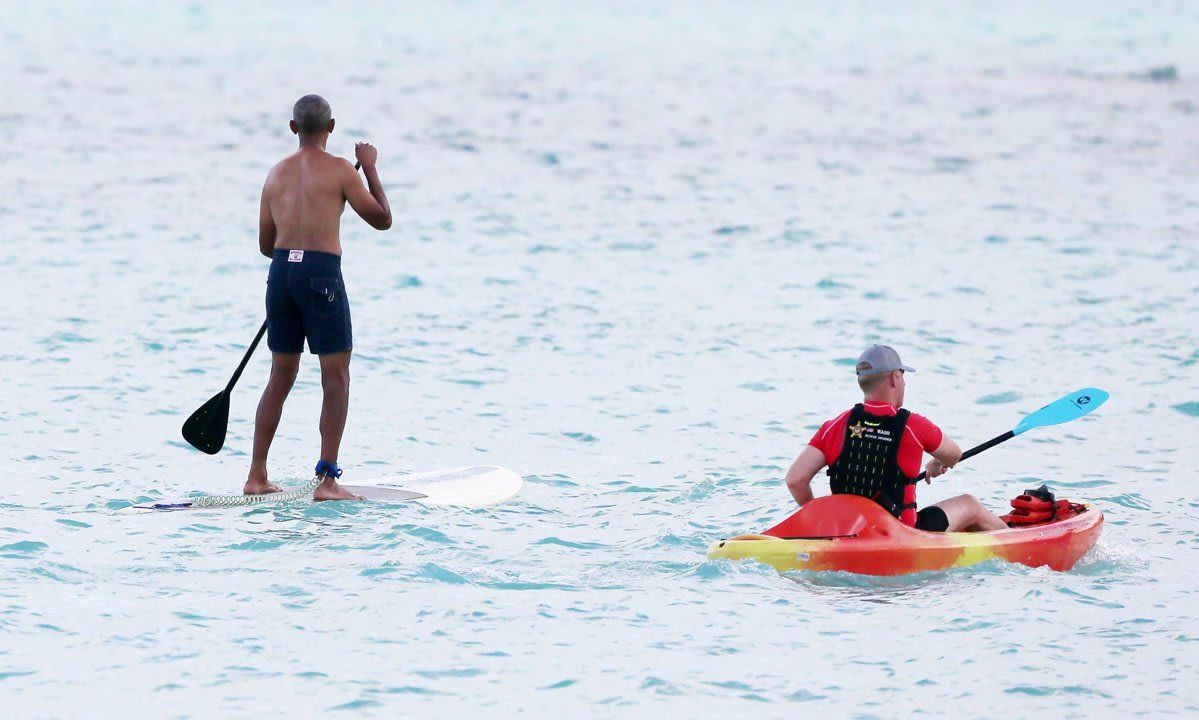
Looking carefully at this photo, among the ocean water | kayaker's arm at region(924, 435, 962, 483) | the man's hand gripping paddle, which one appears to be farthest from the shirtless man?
kayaker's arm at region(924, 435, 962, 483)

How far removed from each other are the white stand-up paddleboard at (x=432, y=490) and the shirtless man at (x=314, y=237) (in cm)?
59

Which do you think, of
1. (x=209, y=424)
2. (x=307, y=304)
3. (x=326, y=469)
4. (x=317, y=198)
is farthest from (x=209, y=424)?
(x=317, y=198)

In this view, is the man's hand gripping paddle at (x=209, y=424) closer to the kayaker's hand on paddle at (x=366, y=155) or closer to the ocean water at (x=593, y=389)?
the ocean water at (x=593, y=389)

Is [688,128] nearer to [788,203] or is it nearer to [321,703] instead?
[788,203]

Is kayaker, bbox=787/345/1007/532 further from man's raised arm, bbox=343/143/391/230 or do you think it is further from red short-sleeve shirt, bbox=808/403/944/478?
man's raised arm, bbox=343/143/391/230

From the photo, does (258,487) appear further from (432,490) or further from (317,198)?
(317,198)

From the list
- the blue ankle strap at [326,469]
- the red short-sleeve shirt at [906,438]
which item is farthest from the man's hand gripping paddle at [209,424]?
the red short-sleeve shirt at [906,438]

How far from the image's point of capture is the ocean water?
657cm

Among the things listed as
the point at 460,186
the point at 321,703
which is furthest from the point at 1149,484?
the point at 460,186

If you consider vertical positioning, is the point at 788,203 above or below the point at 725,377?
above

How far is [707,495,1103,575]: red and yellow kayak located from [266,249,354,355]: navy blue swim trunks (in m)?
2.09

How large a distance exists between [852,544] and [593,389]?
4759mm

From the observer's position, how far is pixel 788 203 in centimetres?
2059

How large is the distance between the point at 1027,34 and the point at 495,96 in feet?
83.8
